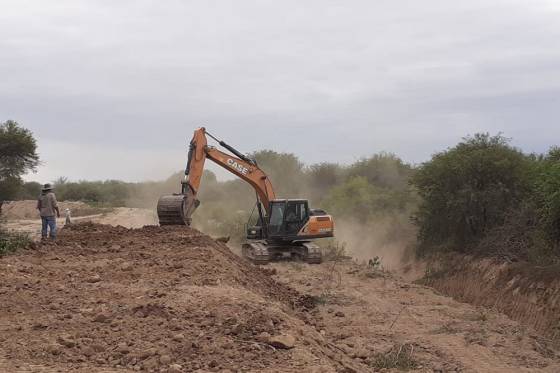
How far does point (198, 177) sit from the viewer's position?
1872cm

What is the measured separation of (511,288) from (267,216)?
7360mm

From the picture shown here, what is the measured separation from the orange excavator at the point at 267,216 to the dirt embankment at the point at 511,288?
4185mm

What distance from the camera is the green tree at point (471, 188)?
2330cm

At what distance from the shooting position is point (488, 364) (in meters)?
9.29

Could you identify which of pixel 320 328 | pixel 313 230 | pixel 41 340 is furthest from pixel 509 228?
pixel 41 340

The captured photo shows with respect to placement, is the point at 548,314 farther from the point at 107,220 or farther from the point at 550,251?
the point at 107,220

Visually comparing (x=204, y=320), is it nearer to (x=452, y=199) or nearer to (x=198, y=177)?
(x=198, y=177)

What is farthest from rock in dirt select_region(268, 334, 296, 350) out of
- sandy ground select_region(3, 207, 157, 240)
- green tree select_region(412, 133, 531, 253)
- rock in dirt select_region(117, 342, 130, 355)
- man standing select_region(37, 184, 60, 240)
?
sandy ground select_region(3, 207, 157, 240)

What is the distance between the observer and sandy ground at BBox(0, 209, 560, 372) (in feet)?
23.1

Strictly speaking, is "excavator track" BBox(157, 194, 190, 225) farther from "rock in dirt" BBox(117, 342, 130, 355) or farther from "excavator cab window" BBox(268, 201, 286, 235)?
"rock in dirt" BBox(117, 342, 130, 355)

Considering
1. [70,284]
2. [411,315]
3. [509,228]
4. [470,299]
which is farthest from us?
[509,228]

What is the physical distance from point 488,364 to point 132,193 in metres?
50.9

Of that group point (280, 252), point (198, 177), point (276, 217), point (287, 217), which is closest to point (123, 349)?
point (198, 177)

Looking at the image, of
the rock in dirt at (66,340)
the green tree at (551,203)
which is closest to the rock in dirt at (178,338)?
the rock in dirt at (66,340)
